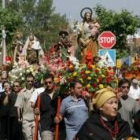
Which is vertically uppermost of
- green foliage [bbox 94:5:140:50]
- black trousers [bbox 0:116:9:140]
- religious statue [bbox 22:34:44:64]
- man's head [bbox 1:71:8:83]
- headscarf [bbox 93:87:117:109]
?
green foliage [bbox 94:5:140:50]

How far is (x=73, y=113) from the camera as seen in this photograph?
44.5ft

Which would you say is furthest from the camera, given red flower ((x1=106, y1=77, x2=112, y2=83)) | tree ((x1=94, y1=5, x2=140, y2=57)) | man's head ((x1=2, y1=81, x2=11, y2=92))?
tree ((x1=94, y1=5, x2=140, y2=57))

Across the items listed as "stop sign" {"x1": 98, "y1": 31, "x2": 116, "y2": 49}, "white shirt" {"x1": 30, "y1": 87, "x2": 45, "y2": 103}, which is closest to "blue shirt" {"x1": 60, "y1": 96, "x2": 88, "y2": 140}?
"white shirt" {"x1": 30, "y1": 87, "x2": 45, "y2": 103}

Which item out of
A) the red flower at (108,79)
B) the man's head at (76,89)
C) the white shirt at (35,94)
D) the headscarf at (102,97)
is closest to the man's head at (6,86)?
the white shirt at (35,94)

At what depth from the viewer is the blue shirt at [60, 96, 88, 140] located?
13.5m

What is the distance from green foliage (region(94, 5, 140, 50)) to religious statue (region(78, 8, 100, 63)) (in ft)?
58.0

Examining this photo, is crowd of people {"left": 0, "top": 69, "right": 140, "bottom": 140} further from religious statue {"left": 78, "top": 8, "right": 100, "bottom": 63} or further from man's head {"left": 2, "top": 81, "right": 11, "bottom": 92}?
religious statue {"left": 78, "top": 8, "right": 100, "bottom": 63}

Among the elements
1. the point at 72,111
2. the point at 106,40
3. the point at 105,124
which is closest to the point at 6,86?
the point at 106,40

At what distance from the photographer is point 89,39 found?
867 inches

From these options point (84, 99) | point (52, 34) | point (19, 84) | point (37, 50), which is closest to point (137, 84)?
point (19, 84)

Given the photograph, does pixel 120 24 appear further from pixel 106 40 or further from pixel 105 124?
pixel 105 124

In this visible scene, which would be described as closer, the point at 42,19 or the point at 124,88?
the point at 124,88

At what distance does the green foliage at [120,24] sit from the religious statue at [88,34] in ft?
58.0

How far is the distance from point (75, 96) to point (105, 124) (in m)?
4.94
